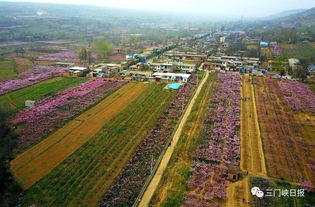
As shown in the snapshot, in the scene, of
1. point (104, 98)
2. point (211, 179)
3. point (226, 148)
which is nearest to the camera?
point (211, 179)

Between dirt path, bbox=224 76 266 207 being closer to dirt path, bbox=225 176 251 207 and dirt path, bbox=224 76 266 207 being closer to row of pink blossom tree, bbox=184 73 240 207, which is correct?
Result: dirt path, bbox=225 176 251 207

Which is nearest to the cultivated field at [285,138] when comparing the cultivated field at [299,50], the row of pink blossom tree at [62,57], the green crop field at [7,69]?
the cultivated field at [299,50]

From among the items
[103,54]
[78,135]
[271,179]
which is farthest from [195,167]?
[103,54]

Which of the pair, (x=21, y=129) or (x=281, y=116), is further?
(x=281, y=116)

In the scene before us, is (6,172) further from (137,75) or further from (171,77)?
(137,75)

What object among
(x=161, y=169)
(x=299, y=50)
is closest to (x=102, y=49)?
(x=161, y=169)

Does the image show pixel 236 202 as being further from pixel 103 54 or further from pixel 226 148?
pixel 103 54
